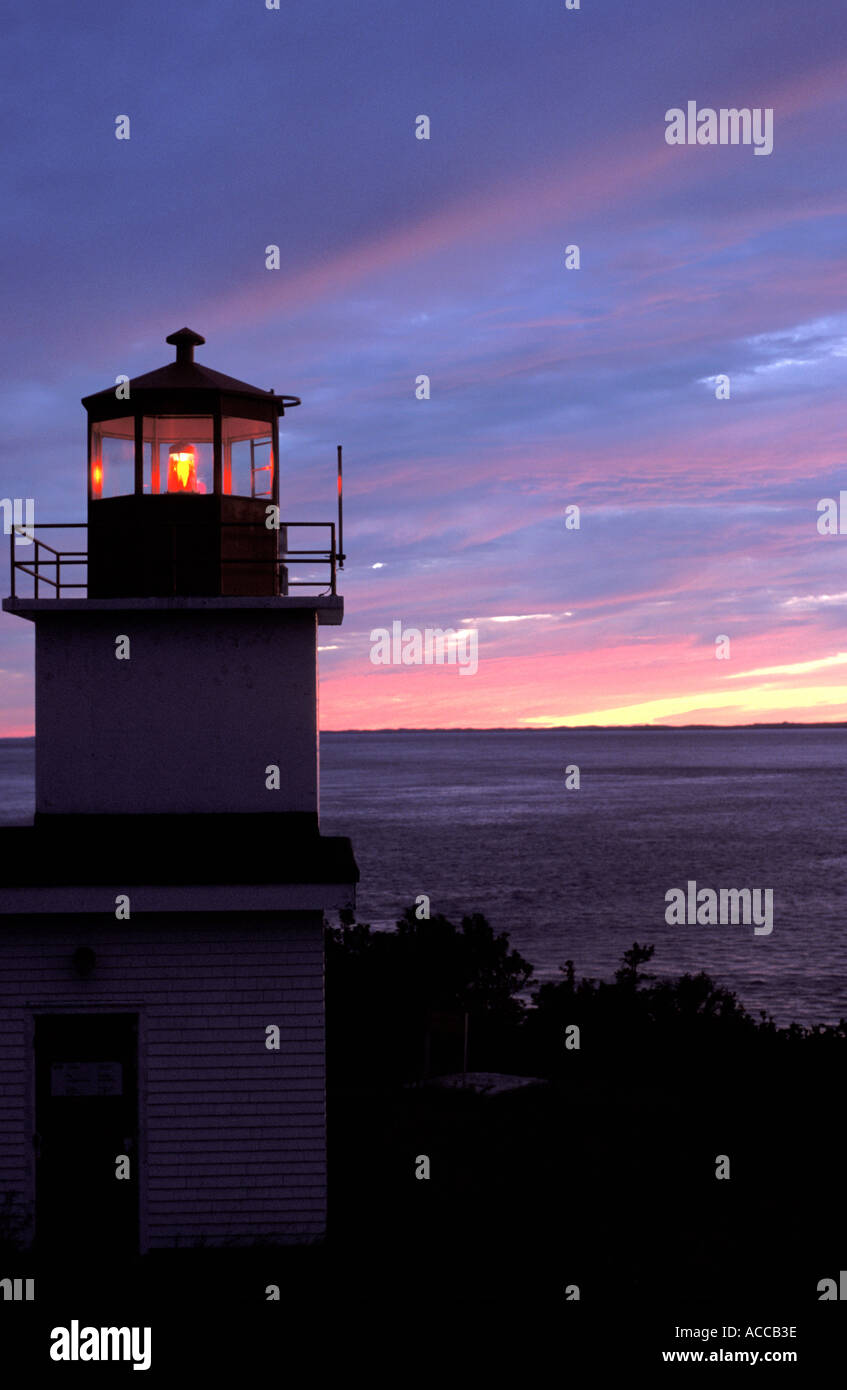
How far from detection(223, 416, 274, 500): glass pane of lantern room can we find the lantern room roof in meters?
0.33

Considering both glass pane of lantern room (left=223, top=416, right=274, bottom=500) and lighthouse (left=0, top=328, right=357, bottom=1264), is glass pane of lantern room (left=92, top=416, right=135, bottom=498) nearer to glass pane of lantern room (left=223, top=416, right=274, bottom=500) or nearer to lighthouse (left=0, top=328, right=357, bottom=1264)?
glass pane of lantern room (left=223, top=416, right=274, bottom=500)

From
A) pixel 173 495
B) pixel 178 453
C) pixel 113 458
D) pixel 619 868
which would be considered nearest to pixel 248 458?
pixel 178 453

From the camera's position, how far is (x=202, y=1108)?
1051 cm

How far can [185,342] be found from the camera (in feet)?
43.5

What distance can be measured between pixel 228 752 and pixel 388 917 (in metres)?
35.6

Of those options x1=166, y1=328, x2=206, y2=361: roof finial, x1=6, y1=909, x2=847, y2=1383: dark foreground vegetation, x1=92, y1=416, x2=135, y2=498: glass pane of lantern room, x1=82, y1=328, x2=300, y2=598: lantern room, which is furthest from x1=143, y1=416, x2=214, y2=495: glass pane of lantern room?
x1=6, y1=909, x2=847, y2=1383: dark foreground vegetation

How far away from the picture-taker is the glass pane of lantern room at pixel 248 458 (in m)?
13.1

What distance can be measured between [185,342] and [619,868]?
185ft

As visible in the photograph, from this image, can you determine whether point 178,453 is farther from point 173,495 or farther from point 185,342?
point 185,342

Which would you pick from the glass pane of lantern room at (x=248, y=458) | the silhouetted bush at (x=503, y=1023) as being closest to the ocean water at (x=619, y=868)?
the silhouetted bush at (x=503, y=1023)

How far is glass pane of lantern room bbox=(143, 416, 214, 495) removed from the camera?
12.8m

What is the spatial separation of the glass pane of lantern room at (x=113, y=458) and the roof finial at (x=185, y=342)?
3.52 ft

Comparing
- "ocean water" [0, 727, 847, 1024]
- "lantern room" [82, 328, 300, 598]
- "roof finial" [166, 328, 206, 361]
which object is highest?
"roof finial" [166, 328, 206, 361]
